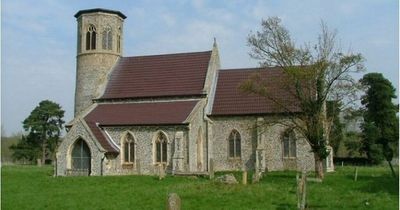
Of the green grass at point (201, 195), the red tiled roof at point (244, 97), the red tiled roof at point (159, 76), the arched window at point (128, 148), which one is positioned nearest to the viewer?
the green grass at point (201, 195)

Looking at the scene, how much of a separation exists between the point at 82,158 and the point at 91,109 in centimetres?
561

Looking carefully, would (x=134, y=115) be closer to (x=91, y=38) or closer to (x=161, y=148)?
(x=161, y=148)

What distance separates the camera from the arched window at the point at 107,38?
1655 inches

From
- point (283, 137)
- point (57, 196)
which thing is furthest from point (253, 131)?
point (57, 196)

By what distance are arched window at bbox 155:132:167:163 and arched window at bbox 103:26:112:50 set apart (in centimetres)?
1179

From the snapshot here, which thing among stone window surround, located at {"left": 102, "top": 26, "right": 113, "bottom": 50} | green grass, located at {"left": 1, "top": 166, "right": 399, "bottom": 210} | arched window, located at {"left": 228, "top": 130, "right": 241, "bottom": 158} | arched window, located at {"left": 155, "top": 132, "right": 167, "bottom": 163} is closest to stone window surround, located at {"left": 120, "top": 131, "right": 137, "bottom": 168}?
arched window, located at {"left": 155, "top": 132, "right": 167, "bottom": 163}

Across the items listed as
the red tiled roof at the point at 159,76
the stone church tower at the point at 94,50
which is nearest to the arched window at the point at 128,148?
the red tiled roof at the point at 159,76

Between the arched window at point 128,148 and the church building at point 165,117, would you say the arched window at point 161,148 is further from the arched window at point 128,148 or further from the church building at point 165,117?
the arched window at point 128,148

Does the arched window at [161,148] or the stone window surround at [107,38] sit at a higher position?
the stone window surround at [107,38]

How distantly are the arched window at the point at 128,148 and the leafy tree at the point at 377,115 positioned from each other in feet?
87.4

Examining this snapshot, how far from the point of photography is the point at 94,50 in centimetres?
4191

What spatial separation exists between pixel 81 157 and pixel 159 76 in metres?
9.92

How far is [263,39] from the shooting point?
30453mm

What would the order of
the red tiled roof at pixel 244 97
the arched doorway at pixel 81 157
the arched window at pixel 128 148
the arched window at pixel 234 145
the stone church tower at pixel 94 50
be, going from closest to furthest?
1. the arched doorway at pixel 81 157
2. the arched window at pixel 128 148
3. the red tiled roof at pixel 244 97
4. the arched window at pixel 234 145
5. the stone church tower at pixel 94 50
